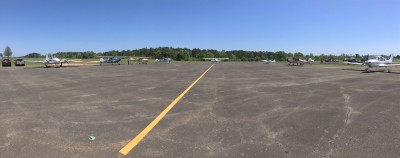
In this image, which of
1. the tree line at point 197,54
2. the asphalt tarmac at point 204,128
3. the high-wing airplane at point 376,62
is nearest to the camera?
the asphalt tarmac at point 204,128

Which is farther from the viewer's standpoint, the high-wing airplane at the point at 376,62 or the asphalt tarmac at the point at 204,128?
the high-wing airplane at the point at 376,62

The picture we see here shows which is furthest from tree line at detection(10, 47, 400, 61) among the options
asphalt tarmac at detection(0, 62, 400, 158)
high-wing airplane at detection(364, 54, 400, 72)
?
asphalt tarmac at detection(0, 62, 400, 158)

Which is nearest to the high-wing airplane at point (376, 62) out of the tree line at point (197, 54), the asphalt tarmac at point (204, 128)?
the asphalt tarmac at point (204, 128)

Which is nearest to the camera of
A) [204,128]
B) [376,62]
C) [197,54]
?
[204,128]

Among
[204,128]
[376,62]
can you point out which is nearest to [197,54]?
[376,62]

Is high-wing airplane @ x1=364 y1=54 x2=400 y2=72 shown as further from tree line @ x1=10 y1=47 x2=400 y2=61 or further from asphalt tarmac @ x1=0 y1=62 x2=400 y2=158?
tree line @ x1=10 y1=47 x2=400 y2=61

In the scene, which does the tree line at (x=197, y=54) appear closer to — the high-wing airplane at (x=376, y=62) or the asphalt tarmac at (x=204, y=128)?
the high-wing airplane at (x=376, y=62)

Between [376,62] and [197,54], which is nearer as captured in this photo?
[376,62]

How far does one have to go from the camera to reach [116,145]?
176 inches

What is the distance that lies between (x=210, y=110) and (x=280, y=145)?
119 inches

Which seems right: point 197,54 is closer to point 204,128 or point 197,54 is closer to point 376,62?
point 376,62

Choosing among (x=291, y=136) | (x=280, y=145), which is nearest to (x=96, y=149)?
(x=280, y=145)

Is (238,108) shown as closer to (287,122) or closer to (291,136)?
(287,122)

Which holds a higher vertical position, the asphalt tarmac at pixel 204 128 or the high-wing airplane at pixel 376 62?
the high-wing airplane at pixel 376 62
